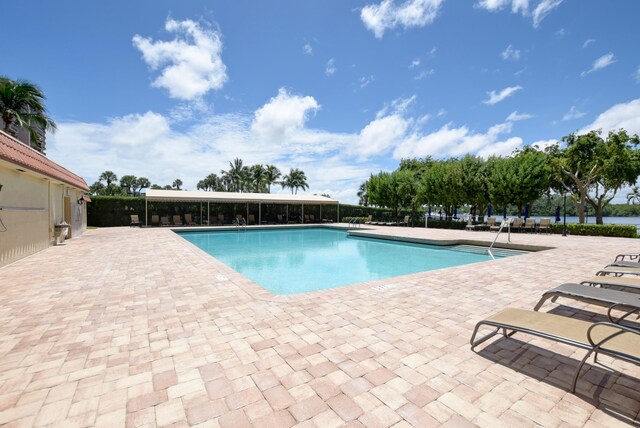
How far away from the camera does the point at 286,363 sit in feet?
8.87

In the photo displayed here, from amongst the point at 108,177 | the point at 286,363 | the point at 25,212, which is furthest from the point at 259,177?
the point at 108,177

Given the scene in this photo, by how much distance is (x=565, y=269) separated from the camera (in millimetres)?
6922

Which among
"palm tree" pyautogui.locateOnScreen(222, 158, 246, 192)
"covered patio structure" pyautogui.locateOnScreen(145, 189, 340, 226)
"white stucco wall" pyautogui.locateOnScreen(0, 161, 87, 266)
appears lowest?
"white stucco wall" pyautogui.locateOnScreen(0, 161, 87, 266)

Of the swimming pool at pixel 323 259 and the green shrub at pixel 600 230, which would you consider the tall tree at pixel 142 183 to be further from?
the green shrub at pixel 600 230

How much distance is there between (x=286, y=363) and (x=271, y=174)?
1834 inches

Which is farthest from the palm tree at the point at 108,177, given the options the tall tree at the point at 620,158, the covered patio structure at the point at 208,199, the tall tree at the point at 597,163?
the tall tree at the point at 620,158

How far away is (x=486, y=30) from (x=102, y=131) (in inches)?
1020

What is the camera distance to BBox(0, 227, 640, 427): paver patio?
2.04 m

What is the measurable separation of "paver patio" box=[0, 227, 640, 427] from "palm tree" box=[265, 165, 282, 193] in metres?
43.5

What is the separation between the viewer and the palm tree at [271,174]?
47.9 meters

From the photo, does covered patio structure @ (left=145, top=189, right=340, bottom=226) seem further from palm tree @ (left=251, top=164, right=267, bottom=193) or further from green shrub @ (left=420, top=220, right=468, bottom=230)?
palm tree @ (left=251, top=164, right=267, bottom=193)

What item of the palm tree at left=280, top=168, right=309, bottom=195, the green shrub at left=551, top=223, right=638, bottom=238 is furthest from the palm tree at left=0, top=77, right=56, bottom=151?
the palm tree at left=280, top=168, right=309, bottom=195

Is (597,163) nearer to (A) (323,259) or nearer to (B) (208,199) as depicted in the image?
(A) (323,259)

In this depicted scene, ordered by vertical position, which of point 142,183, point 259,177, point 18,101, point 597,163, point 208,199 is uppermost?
point 142,183
